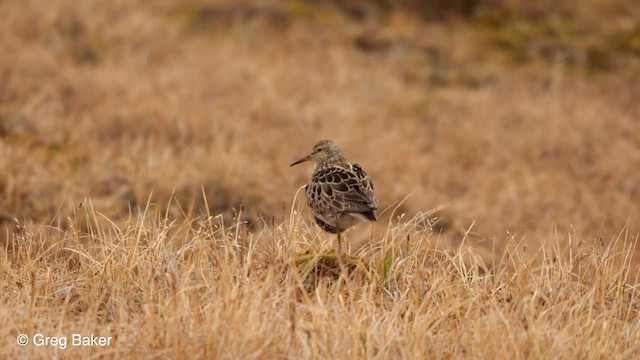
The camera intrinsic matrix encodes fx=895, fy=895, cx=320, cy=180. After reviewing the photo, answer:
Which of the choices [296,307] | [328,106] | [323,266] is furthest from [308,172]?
[296,307]

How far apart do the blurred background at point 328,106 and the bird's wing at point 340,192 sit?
236cm

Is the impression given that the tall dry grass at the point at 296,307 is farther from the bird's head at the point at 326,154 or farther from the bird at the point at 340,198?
the bird's head at the point at 326,154

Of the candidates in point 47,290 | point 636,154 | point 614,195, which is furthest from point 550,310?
point 636,154

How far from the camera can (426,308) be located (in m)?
5.11

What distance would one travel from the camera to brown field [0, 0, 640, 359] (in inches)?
182

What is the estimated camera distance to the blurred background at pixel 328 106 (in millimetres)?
10094

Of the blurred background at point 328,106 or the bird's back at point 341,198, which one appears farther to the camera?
the blurred background at point 328,106

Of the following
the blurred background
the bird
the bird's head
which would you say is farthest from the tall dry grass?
the blurred background

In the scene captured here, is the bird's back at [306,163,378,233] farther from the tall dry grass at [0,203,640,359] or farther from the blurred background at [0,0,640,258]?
the blurred background at [0,0,640,258]

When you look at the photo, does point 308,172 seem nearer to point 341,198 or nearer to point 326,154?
point 326,154

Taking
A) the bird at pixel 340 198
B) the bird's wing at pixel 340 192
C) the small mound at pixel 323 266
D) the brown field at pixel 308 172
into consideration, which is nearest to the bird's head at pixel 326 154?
the bird at pixel 340 198

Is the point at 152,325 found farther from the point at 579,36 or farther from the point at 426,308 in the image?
the point at 579,36

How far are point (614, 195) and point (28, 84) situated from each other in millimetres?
7776

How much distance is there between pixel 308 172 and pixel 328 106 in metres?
2.13
